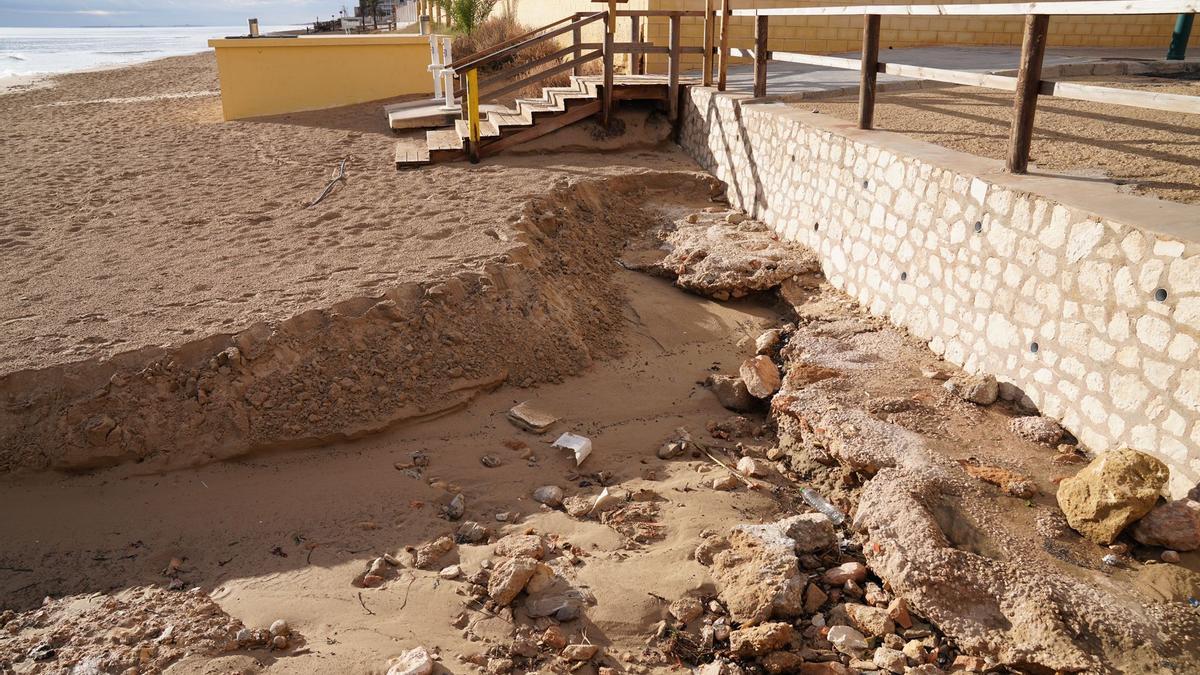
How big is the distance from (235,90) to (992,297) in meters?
11.5

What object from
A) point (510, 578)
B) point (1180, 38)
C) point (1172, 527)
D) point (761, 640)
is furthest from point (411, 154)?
point (1180, 38)

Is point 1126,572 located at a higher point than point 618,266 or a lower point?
lower

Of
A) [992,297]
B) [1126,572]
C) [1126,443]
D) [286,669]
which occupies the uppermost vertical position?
[992,297]

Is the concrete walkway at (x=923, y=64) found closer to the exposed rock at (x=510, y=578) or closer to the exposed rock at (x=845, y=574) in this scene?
the exposed rock at (x=845, y=574)

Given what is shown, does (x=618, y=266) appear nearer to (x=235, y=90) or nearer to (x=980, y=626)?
(x=980, y=626)

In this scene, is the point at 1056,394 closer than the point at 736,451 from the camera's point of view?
Yes

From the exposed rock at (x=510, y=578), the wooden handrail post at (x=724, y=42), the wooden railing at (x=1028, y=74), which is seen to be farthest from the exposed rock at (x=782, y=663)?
the wooden handrail post at (x=724, y=42)

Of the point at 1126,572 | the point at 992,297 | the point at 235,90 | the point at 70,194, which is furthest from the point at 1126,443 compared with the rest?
the point at 235,90

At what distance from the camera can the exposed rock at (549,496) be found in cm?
446

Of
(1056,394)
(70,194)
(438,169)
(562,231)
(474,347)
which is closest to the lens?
(1056,394)

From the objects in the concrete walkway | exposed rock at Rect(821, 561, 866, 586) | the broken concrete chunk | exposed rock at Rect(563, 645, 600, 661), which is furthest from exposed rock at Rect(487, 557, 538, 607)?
the concrete walkway

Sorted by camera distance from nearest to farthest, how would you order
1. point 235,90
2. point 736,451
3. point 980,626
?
point 980,626 < point 736,451 < point 235,90

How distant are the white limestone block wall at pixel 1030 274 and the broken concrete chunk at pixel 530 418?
103 inches

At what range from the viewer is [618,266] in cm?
739
